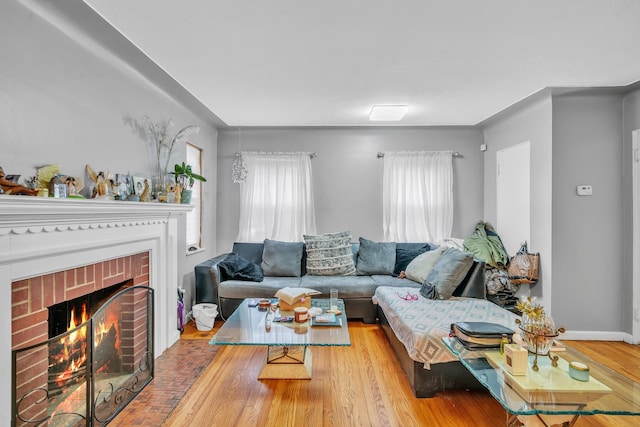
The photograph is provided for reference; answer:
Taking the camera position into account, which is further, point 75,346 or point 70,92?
point 70,92

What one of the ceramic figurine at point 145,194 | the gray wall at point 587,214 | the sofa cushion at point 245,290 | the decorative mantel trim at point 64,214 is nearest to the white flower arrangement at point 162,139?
the ceramic figurine at point 145,194

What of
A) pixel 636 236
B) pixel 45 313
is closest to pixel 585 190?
pixel 636 236

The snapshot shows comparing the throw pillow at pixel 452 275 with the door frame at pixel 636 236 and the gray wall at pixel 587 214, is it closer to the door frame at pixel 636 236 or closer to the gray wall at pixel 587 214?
the gray wall at pixel 587 214

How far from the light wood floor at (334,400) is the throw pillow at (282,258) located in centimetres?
134

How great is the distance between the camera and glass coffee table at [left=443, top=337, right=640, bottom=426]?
1.44 m

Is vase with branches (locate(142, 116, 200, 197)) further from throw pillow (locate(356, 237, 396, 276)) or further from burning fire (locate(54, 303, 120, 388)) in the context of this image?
throw pillow (locate(356, 237, 396, 276))

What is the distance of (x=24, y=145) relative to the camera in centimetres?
175

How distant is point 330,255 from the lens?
4289 millimetres

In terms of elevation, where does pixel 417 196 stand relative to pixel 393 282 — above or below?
above

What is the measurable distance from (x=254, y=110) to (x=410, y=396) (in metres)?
3.21

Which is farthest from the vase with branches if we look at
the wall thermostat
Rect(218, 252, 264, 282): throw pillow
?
the wall thermostat

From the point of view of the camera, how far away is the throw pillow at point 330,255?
424cm

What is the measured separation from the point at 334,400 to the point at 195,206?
9.44ft

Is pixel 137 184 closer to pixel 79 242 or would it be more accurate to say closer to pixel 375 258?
pixel 79 242
